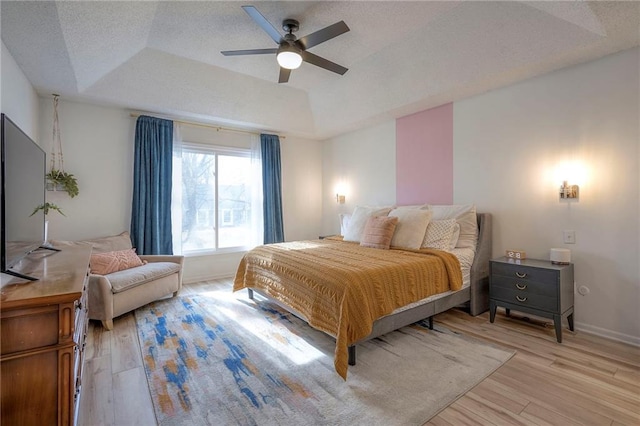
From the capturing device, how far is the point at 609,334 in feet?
8.69

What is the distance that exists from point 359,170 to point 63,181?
4.11 metres

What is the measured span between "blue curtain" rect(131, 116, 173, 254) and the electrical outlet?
473 centimetres

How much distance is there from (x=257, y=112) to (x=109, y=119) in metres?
1.95

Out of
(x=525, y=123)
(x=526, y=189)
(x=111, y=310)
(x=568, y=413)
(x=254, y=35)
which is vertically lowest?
(x=568, y=413)

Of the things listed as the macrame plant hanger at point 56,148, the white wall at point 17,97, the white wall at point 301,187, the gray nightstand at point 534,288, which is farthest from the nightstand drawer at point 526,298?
the macrame plant hanger at point 56,148

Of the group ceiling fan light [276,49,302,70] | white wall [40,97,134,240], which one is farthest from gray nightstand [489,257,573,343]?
white wall [40,97,134,240]

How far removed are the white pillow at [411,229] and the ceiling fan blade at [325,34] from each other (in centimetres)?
204

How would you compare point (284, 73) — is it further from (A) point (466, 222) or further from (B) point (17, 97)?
(A) point (466, 222)

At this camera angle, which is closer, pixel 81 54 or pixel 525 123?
pixel 81 54

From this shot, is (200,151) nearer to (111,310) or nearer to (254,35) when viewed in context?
(254,35)

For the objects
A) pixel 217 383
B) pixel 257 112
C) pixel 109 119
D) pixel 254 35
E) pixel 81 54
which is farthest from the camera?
pixel 257 112

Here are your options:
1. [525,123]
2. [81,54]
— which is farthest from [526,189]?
[81,54]

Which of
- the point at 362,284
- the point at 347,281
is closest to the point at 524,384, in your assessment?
the point at 362,284

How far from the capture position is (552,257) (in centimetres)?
286
